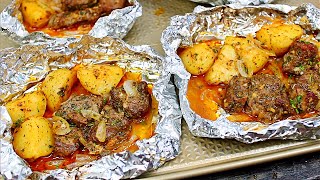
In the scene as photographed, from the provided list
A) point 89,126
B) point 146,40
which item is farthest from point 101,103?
point 146,40

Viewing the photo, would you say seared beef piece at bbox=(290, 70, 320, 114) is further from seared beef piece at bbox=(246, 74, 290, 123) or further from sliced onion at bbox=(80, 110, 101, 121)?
sliced onion at bbox=(80, 110, 101, 121)

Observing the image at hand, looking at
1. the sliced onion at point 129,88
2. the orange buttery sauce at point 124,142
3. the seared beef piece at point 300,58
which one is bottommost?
the orange buttery sauce at point 124,142

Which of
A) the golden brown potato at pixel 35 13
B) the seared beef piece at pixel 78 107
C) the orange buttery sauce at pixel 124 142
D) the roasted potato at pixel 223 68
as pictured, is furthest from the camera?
the golden brown potato at pixel 35 13

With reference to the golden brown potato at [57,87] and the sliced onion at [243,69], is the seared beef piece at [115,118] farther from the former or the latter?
the sliced onion at [243,69]

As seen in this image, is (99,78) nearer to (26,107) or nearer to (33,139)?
(26,107)

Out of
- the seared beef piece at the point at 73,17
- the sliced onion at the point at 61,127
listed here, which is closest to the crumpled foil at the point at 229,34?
the seared beef piece at the point at 73,17

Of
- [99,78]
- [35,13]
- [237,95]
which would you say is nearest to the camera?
[237,95]

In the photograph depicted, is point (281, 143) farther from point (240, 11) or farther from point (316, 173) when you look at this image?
point (240, 11)

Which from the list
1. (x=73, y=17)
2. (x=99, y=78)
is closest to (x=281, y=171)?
(x=99, y=78)
